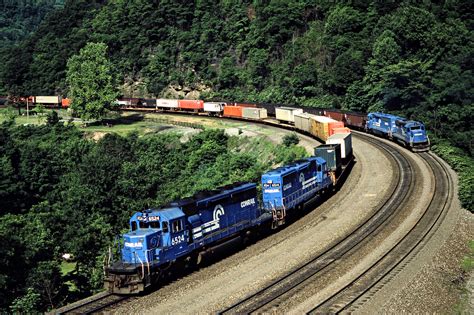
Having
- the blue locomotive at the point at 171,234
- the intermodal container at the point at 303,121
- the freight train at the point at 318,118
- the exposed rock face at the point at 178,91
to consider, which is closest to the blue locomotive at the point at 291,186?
the blue locomotive at the point at 171,234

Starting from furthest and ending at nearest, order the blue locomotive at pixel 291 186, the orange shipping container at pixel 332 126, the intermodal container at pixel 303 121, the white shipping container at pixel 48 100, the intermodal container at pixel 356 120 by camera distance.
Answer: the white shipping container at pixel 48 100 → the intermodal container at pixel 356 120 → the intermodal container at pixel 303 121 → the orange shipping container at pixel 332 126 → the blue locomotive at pixel 291 186

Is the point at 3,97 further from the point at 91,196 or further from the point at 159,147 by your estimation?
the point at 91,196

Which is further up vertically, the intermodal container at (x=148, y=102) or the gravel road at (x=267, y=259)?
the intermodal container at (x=148, y=102)

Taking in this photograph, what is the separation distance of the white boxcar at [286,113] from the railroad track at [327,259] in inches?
1234

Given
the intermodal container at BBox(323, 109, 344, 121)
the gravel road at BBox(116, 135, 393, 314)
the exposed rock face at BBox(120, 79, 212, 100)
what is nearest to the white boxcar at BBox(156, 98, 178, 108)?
the exposed rock face at BBox(120, 79, 212, 100)

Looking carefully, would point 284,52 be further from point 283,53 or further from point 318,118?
point 318,118

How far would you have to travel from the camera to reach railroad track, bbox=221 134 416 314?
2569 cm

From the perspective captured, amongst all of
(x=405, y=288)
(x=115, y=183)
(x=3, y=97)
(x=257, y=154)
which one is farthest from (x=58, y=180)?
(x=3, y=97)

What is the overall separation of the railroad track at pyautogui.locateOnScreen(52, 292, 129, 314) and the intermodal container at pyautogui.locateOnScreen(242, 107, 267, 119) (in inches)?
2530

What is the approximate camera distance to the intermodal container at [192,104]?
103688 mm

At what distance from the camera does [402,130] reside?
207ft

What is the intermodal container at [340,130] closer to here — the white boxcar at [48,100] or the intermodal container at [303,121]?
the intermodal container at [303,121]

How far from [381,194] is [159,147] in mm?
42482

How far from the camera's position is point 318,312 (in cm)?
2438
